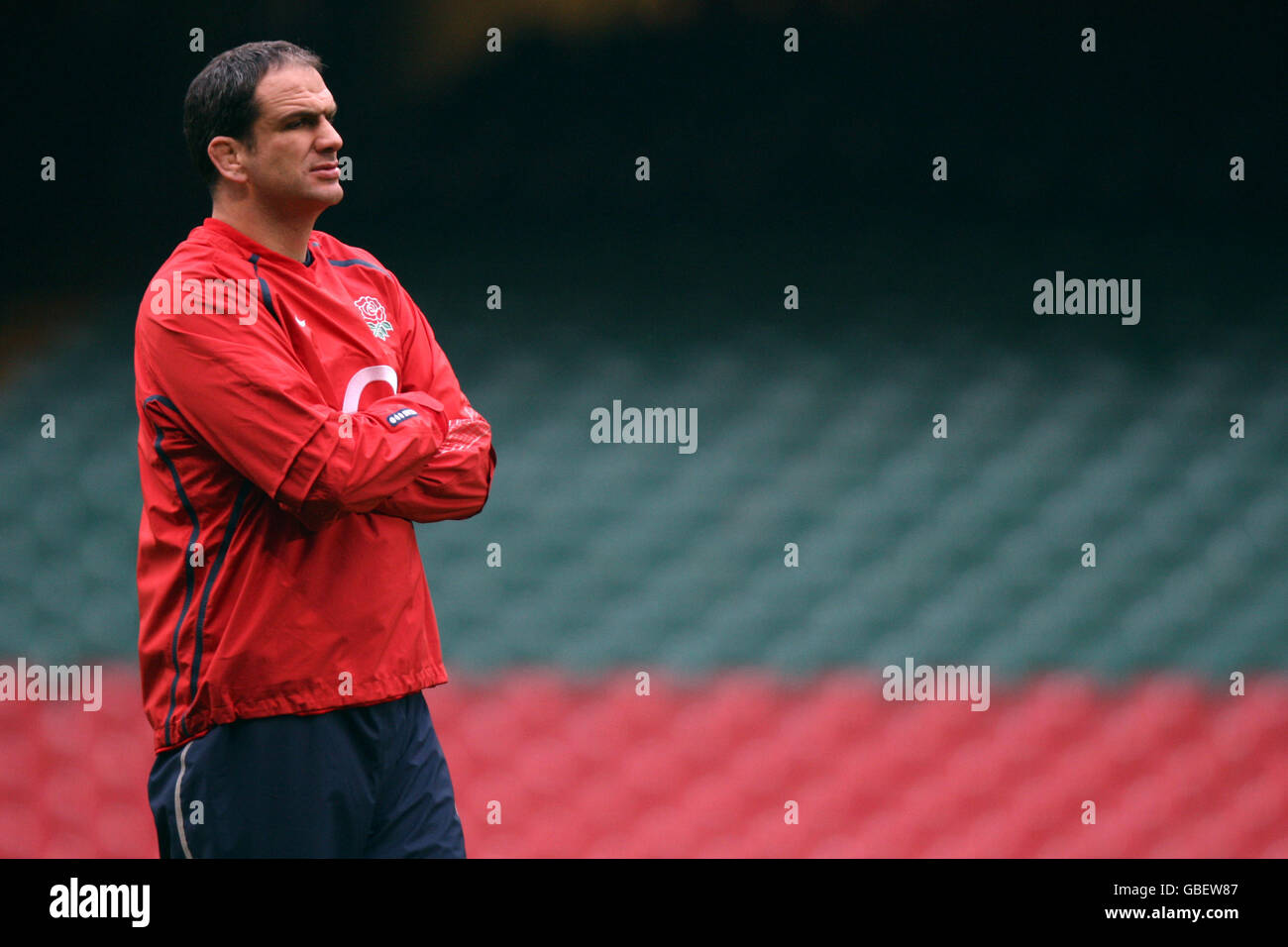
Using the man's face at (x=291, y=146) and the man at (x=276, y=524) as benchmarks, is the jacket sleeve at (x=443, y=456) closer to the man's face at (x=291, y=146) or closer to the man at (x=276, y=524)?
the man at (x=276, y=524)

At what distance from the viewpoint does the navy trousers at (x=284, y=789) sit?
72.9 inches

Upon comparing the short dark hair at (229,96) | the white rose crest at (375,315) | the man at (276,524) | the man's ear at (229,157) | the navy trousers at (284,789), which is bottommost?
the navy trousers at (284,789)

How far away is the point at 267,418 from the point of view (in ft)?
5.91

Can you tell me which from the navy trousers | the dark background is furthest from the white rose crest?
the dark background

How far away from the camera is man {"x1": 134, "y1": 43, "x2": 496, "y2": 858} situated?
183cm

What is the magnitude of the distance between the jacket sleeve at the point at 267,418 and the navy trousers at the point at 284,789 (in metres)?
0.32

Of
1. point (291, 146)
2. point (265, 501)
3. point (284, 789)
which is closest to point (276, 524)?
point (265, 501)

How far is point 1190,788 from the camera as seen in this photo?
368cm

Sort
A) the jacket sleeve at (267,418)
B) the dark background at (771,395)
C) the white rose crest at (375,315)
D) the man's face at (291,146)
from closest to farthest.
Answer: the jacket sleeve at (267,418) < the man's face at (291,146) < the white rose crest at (375,315) < the dark background at (771,395)

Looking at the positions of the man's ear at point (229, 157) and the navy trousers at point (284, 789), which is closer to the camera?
the navy trousers at point (284, 789)

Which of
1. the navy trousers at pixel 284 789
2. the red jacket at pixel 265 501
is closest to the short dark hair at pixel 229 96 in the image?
the red jacket at pixel 265 501

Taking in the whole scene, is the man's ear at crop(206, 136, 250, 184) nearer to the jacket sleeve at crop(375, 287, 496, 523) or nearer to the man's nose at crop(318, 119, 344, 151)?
the man's nose at crop(318, 119, 344, 151)

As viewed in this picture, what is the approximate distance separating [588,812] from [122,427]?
1822 millimetres
